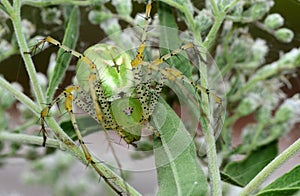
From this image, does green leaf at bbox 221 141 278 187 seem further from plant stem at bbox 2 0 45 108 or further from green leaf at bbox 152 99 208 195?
plant stem at bbox 2 0 45 108

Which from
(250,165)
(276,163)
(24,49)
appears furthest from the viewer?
(250,165)

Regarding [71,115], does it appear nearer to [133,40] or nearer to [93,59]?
[93,59]

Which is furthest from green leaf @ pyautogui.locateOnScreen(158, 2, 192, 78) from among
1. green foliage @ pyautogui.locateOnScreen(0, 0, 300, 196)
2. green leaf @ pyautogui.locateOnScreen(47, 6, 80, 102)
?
green leaf @ pyautogui.locateOnScreen(47, 6, 80, 102)

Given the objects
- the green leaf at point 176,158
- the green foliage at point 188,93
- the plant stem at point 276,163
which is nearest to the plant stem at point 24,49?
the green foliage at point 188,93

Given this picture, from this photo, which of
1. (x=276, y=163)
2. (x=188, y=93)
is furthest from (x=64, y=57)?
(x=276, y=163)

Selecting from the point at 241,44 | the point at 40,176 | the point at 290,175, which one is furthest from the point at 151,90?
the point at 40,176

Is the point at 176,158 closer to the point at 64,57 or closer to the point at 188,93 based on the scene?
the point at 188,93
